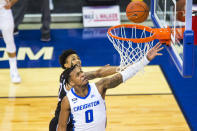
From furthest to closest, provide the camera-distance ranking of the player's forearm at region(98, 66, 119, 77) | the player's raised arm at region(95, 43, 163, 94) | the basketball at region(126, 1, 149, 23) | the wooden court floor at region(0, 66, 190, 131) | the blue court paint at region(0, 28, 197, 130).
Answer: the blue court paint at region(0, 28, 197, 130)
the wooden court floor at region(0, 66, 190, 131)
the basketball at region(126, 1, 149, 23)
the player's forearm at region(98, 66, 119, 77)
the player's raised arm at region(95, 43, 163, 94)

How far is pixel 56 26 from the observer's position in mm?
9672

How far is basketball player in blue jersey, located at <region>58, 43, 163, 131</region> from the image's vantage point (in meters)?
3.89

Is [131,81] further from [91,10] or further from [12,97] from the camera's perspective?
[91,10]

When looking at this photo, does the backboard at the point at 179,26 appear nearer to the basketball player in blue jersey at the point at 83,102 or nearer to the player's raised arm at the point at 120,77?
the player's raised arm at the point at 120,77

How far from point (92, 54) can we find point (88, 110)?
423cm

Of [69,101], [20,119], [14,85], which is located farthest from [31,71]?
[69,101]

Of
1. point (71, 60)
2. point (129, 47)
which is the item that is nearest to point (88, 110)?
point (71, 60)

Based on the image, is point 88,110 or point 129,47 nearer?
point 88,110

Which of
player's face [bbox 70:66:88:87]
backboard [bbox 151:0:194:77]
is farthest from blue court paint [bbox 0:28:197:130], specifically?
player's face [bbox 70:66:88:87]

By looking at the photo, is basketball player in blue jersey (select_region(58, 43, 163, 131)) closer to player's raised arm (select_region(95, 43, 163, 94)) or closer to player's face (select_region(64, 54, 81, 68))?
player's raised arm (select_region(95, 43, 163, 94))

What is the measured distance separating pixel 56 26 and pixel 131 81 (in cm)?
335

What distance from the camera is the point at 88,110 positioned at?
12.8ft

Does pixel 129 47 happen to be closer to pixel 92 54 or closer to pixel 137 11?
pixel 137 11

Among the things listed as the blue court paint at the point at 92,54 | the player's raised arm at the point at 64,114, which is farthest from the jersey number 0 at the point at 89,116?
the blue court paint at the point at 92,54
